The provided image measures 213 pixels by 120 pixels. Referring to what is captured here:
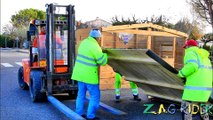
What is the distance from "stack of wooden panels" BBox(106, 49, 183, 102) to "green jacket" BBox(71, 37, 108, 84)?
45 centimetres

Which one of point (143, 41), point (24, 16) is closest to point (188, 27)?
point (143, 41)

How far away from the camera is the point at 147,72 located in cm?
694

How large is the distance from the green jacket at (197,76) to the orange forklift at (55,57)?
4.10 meters

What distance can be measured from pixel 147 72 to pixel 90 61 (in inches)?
48.1

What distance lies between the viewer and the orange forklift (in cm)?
888

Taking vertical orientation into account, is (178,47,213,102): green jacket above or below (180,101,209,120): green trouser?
above

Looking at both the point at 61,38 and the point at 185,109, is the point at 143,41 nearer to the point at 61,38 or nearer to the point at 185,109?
the point at 61,38

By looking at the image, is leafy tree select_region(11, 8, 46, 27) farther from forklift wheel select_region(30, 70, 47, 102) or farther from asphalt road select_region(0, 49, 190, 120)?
forklift wheel select_region(30, 70, 47, 102)

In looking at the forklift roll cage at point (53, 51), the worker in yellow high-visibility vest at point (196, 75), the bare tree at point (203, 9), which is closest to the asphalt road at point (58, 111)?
the forklift roll cage at point (53, 51)

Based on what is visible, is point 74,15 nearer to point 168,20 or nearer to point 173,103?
point 173,103

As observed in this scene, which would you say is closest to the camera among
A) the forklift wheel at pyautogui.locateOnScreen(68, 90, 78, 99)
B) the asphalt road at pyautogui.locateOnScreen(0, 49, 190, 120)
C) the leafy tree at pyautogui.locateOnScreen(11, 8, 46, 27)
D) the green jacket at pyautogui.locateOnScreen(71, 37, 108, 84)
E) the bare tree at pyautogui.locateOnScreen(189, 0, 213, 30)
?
the green jacket at pyautogui.locateOnScreen(71, 37, 108, 84)

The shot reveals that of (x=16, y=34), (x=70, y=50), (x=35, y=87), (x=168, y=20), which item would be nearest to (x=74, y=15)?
(x=70, y=50)

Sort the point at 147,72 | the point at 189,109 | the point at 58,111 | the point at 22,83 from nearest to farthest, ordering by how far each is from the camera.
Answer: the point at 189,109 < the point at 147,72 < the point at 58,111 < the point at 22,83

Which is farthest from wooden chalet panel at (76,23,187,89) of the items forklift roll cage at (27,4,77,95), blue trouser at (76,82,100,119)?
blue trouser at (76,82,100,119)
